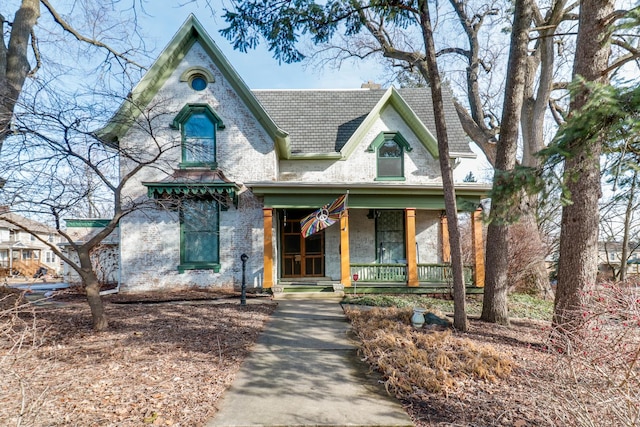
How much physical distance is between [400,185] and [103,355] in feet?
29.6

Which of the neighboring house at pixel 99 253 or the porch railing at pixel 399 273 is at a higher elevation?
the neighboring house at pixel 99 253

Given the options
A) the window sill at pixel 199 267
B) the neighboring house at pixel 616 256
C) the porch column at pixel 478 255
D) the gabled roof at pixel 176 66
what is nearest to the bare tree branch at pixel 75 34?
the gabled roof at pixel 176 66

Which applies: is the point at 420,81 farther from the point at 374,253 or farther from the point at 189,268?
the point at 189,268

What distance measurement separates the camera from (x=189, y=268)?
11086 mm

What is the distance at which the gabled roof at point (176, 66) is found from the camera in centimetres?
1109

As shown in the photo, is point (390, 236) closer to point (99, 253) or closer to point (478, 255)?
point (478, 255)

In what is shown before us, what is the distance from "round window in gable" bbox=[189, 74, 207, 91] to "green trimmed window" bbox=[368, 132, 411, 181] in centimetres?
660

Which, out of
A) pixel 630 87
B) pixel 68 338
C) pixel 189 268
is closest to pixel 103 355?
pixel 68 338

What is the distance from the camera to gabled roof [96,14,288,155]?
1109 centimetres

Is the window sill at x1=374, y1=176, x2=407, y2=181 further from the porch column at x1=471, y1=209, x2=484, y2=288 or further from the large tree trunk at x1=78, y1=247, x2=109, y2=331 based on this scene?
the large tree trunk at x1=78, y1=247, x2=109, y2=331

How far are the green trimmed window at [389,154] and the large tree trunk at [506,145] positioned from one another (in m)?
5.66

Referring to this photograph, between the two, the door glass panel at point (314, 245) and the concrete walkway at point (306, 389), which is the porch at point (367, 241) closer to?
the door glass panel at point (314, 245)

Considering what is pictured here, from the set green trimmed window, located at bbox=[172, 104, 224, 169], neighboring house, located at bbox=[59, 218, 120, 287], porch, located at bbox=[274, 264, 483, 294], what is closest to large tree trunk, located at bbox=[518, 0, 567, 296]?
porch, located at bbox=[274, 264, 483, 294]

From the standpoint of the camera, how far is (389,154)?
42.7ft
